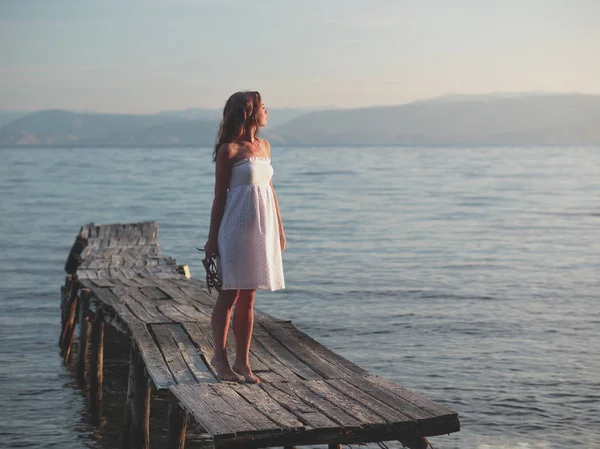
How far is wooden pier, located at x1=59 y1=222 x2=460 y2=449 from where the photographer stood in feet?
19.9

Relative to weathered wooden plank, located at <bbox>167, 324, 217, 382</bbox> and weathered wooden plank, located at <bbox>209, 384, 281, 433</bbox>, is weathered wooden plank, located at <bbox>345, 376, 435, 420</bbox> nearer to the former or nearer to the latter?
weathered wooden plank, located at <bbox>209, 384, 281, 433</bbox>

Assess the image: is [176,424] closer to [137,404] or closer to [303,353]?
[303,353]

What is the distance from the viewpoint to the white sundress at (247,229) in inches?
274

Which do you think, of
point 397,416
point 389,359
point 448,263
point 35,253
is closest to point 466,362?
point 389,359

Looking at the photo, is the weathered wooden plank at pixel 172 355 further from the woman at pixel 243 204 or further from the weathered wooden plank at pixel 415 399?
the weathered wooden plank at pixel 415 399

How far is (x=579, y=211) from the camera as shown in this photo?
143ft

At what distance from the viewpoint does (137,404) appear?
356 inches

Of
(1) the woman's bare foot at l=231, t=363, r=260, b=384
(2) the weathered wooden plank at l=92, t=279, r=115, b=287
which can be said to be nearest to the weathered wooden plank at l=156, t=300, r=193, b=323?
(2) the weathered wooden plank at l=92, t=279, r=115, b=287

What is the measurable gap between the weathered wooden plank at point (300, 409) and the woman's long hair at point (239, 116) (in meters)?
1.87

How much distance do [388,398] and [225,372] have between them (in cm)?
140

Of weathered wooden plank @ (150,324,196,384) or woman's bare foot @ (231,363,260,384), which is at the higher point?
woman's bare foot @ (231,363,260,384)

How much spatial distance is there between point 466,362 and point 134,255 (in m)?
6.05

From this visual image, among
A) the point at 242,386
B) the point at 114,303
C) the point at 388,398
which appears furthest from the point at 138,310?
the point at 388,398

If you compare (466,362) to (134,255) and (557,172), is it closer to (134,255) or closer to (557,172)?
(134,255)
